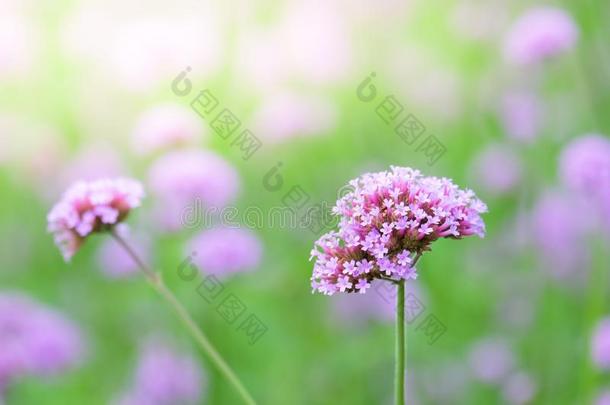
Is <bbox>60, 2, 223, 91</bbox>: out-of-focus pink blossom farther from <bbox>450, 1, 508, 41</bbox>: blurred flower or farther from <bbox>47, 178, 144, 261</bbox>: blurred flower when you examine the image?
<bbox>47, 178, 144, 261</bbox>: blurred flower

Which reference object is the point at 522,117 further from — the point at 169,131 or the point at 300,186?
the point at 169,131

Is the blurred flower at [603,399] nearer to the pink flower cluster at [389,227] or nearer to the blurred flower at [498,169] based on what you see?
the blurred flower at [498,169]

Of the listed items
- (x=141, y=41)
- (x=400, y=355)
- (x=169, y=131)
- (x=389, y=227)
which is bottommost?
(x=400, y=355)

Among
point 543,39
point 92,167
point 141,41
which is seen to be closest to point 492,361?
point 543,39

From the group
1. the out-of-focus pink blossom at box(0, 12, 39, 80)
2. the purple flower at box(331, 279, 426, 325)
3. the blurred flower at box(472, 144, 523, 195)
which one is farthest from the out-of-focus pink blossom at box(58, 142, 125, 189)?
the blurred flower at box(472, 144, 523, 195)

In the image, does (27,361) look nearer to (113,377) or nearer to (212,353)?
(113,377)

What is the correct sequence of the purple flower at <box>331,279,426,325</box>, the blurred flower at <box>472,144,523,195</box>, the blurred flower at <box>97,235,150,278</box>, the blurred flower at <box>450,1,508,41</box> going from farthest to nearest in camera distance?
the blurred flower at <box>450,1,508,41</box> < the blurred flower at <box>472,144,523,195</box> < the blurred flower at <box>97,235,150,278</box> < the purple flower at <box>331,279,426,325</box>
